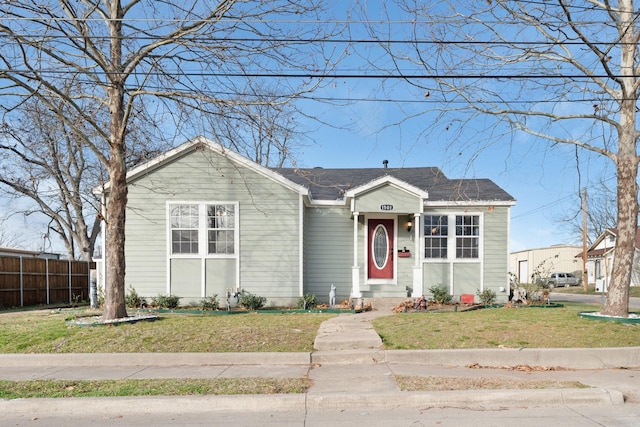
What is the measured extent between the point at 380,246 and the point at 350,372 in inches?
326

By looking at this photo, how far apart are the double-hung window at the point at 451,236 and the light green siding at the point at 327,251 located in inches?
101

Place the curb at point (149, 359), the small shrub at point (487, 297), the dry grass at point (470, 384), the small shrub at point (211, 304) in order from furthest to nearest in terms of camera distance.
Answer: the small shrub at point (487, 297) < the small shrub at point (211, 304) < the curb at point (149, 359) < the dry grass at point (470, 384)

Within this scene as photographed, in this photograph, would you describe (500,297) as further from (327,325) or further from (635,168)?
(327,325)

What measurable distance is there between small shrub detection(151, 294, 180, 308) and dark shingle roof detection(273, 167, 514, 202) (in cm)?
511

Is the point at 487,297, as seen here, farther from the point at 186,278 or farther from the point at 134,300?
the point at 134,300

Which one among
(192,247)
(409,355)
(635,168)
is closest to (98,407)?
(409,355)

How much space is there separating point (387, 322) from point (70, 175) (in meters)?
26.0

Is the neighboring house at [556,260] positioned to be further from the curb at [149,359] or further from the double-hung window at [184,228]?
the curb at [149,359]

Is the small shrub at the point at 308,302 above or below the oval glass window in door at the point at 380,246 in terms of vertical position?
below

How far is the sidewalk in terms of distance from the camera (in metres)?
5.64

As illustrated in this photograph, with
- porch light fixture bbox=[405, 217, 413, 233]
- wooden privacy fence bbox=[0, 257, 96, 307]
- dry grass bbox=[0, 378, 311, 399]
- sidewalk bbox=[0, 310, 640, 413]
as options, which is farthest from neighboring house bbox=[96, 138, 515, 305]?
dry grass bbox=[0, 378, 311, 399]

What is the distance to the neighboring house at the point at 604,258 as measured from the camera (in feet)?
122

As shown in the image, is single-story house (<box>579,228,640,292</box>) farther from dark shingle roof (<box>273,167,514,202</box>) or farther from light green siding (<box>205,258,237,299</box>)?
light green siding (<box>205,258,237,299</box>)

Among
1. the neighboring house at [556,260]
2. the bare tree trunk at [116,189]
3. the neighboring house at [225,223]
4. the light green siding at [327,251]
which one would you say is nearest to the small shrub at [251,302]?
the neighboring house at [225,223]
